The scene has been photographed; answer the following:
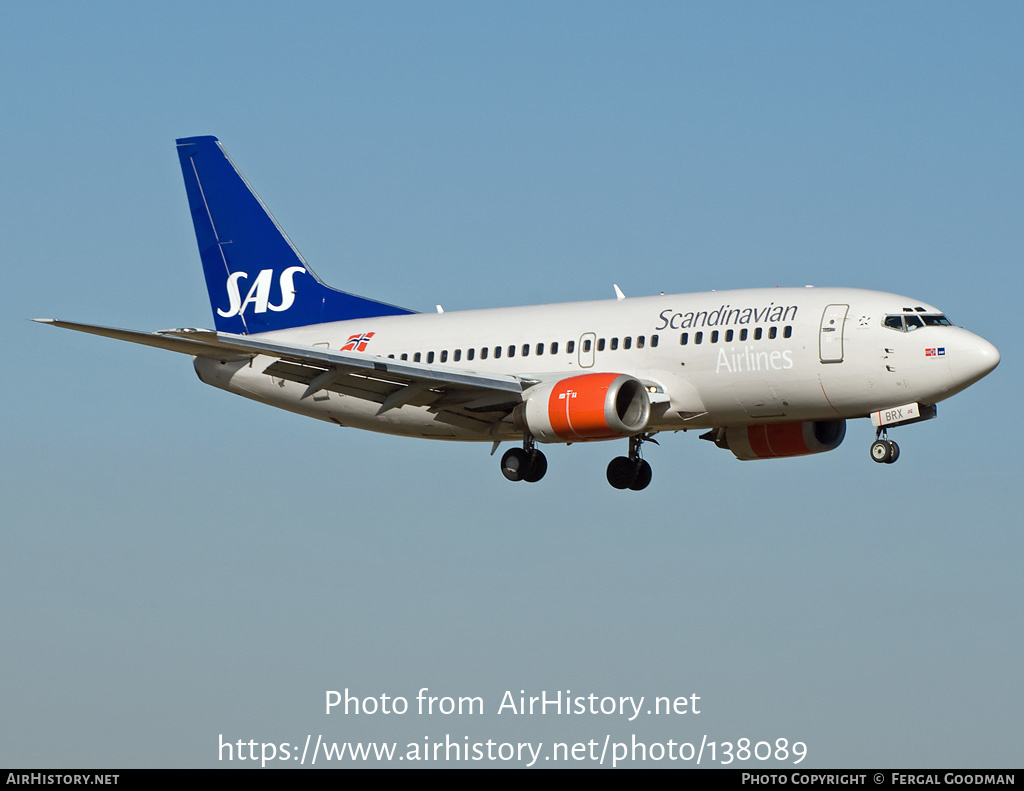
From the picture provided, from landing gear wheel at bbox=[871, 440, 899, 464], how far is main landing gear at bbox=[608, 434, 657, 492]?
7.92 metres

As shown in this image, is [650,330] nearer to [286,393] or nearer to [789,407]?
[789,407]

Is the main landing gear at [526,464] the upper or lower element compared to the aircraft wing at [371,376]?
lower

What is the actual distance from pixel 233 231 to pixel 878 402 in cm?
2325

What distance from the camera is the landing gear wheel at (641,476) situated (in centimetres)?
4819

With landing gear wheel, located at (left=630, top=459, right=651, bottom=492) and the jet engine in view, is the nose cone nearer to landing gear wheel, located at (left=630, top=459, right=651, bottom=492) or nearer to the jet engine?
the jet engine

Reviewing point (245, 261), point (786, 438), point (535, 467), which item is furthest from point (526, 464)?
point (245, 261)

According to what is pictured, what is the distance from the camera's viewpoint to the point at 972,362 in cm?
4056

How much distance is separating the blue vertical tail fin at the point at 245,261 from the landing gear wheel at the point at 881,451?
1701cm

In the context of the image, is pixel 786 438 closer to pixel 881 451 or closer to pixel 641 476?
pixel 641 476

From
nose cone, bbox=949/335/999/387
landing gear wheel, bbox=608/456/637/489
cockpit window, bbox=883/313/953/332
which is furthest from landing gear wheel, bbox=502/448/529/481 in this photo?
nose cone, bbox=949/335/999/387

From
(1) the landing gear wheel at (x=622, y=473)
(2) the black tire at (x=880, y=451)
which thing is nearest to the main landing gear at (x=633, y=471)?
(1) the landing gear wheel at (x=622, y=473)

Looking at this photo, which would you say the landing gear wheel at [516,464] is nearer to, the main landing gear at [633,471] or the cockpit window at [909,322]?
the main landing gear at [633,471]

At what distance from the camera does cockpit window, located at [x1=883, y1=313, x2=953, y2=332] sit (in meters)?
41.3

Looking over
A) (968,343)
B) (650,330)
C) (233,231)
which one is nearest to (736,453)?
(650,330)
